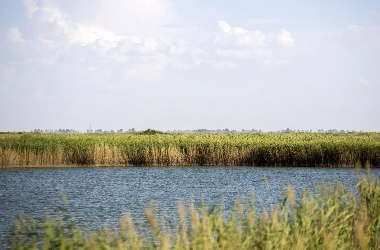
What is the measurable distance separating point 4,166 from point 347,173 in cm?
1737

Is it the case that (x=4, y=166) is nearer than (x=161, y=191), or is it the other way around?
(x=161, y=191)

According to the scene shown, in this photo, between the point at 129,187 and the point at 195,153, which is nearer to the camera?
the point at 129,187

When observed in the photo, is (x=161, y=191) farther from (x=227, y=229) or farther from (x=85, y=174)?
(x=227, y=229)

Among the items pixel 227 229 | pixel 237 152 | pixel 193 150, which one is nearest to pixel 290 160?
pixel 237 152

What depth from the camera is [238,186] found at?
19.7 metres

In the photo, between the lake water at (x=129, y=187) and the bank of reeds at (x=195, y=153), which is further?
the bank of reeds at (x=195, y=153)

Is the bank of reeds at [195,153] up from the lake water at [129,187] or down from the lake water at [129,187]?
up

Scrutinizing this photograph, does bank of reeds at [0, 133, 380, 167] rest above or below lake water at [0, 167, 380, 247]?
above

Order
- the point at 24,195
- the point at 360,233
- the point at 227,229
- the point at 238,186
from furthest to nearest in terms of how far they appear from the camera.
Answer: the point at 238,186 → the point at 24,195 → the point at 227,229 → the point at 360,233

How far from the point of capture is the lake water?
14156mm

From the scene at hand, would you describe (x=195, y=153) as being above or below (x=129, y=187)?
above

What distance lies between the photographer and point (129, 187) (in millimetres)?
19797

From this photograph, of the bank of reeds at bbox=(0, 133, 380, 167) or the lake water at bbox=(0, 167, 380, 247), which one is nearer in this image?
the lake water at bbox=(0, 167, 380, 247)

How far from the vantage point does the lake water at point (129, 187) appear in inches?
557
